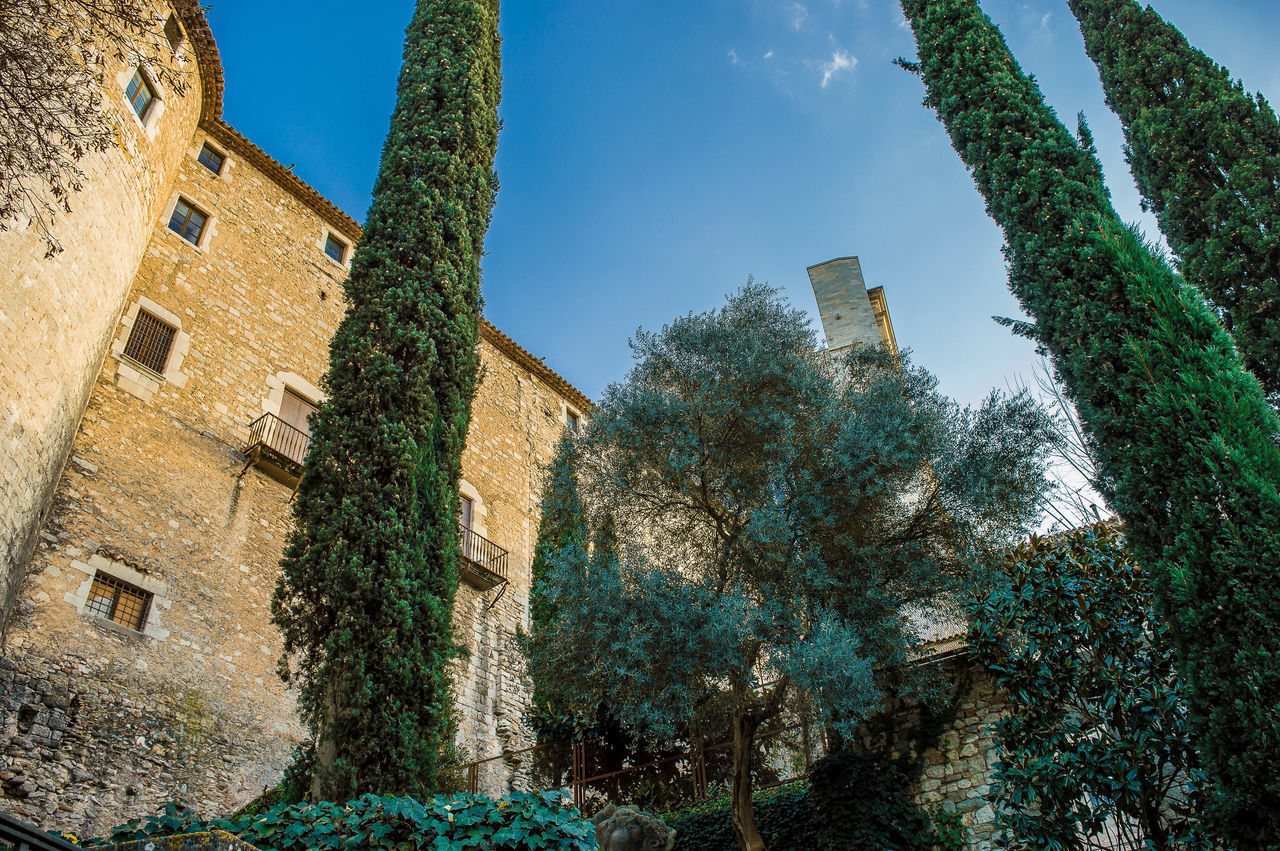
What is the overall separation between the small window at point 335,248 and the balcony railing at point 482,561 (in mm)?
5991

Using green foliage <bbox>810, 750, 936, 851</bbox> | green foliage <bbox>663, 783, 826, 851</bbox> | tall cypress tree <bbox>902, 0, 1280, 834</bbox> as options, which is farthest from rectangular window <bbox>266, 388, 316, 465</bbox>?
tall cypress tree <bbox>902, 0, 1280, 834</bbox>

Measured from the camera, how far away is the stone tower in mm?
17078

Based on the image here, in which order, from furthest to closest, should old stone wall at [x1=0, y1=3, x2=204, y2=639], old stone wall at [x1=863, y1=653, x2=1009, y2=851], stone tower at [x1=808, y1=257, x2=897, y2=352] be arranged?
1. stone tower at [x1=808, y1=257, x2=897, y2=352]
2. old stone wall at [x1=863, y1=653, x2=1009, y2=851]
3. old stone wall at [x1=0, y1=3, x2=204, y2=639]

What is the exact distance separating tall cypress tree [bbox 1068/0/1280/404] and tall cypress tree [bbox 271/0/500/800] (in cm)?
853

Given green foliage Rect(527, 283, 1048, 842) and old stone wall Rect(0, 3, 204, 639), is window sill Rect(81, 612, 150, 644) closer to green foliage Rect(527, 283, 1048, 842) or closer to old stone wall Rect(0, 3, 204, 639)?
old stone wall Rect(0, 3, 204, 639)

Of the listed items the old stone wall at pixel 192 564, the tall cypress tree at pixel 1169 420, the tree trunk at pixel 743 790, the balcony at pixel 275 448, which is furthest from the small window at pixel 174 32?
the tree trunk at pixel 743 790

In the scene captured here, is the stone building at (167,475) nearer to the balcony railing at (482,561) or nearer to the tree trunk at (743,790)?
the balcony railing at (482,561)

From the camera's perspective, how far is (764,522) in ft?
28.4

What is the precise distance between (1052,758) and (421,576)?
5857 mm

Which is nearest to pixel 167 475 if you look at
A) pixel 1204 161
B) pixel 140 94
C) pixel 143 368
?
pixel 143 368

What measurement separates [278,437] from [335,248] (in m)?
5.15

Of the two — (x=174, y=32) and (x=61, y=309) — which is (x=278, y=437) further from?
(x=174, y=32)

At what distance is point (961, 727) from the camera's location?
865cm

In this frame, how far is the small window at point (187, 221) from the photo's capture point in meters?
13.0
